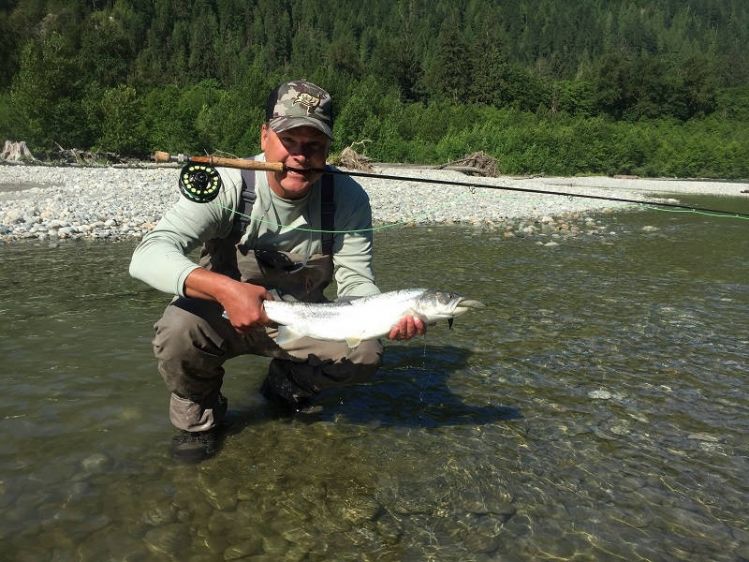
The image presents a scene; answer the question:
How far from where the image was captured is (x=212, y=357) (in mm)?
4066

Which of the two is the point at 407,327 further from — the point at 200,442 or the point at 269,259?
the point at 200,442

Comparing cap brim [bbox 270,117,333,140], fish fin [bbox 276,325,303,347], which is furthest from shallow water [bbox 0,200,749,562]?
cap brim [bbox 270,117,333,140]

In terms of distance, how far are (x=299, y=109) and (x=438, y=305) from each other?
151 cm

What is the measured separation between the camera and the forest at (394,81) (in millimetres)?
40125

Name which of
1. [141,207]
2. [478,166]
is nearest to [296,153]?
[141,207]

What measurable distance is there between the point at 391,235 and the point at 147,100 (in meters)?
36.6

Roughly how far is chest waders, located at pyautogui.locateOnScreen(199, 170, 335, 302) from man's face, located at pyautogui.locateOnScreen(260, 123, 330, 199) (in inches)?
8.4

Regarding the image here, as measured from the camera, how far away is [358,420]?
458cm

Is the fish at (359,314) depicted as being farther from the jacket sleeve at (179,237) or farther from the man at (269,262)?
the jacket sleeve at (179,237)

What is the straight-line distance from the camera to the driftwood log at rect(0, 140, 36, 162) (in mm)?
33650

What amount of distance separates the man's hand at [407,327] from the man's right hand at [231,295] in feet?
2.52

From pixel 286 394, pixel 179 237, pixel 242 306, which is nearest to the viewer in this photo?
pixel 242 306

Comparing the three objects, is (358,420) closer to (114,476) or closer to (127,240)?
(114,476)

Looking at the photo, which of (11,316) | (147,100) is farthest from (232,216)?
(147,100)
